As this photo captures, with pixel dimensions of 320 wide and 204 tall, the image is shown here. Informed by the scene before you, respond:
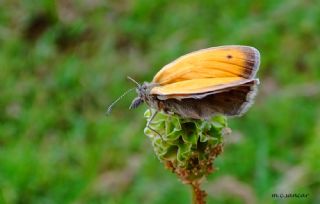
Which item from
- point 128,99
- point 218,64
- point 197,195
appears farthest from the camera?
point 128,99

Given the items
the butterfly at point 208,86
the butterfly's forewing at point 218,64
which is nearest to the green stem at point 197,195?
the butterfly at point 208,86

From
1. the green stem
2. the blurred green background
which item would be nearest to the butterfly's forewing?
the green stem

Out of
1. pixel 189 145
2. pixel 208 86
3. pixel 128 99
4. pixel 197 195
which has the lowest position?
pixel 197 195

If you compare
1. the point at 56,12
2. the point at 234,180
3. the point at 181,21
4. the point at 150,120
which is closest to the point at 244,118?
the point at 234,180

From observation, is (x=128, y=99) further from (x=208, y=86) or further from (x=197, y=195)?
(x=197, y=195)

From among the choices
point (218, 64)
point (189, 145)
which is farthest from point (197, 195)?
point (218, 64)
